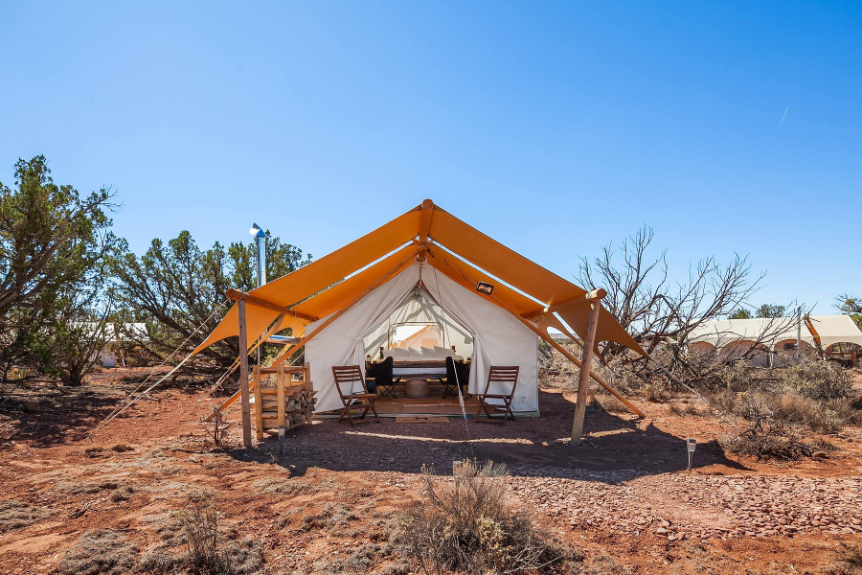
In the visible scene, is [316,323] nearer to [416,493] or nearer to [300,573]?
[416,493]

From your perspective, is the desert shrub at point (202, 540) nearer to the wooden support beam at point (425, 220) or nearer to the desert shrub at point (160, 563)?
the desert shrub at point (160, 563)

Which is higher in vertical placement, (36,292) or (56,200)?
(56,200)

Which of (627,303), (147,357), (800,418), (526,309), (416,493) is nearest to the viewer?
(416,493)

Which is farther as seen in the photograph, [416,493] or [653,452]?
[653,452]

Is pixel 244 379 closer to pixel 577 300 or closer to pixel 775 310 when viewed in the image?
pixel 577 300

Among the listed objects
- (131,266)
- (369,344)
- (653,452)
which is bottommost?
(653,452)

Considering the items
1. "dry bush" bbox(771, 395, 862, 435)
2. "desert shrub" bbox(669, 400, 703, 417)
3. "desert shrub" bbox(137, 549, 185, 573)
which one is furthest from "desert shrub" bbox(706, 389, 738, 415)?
"desert shrub" bbox(137, 549, 185, 573)

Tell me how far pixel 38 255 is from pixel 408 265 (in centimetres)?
642

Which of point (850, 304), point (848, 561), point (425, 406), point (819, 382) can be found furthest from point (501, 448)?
point (850, 304)

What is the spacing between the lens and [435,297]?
27.3 ft

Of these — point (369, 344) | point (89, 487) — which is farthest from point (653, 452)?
point (369, 344)

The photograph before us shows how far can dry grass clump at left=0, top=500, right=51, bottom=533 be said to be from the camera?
317cm

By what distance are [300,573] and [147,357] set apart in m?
15.0

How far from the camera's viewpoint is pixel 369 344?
12.0 meters
